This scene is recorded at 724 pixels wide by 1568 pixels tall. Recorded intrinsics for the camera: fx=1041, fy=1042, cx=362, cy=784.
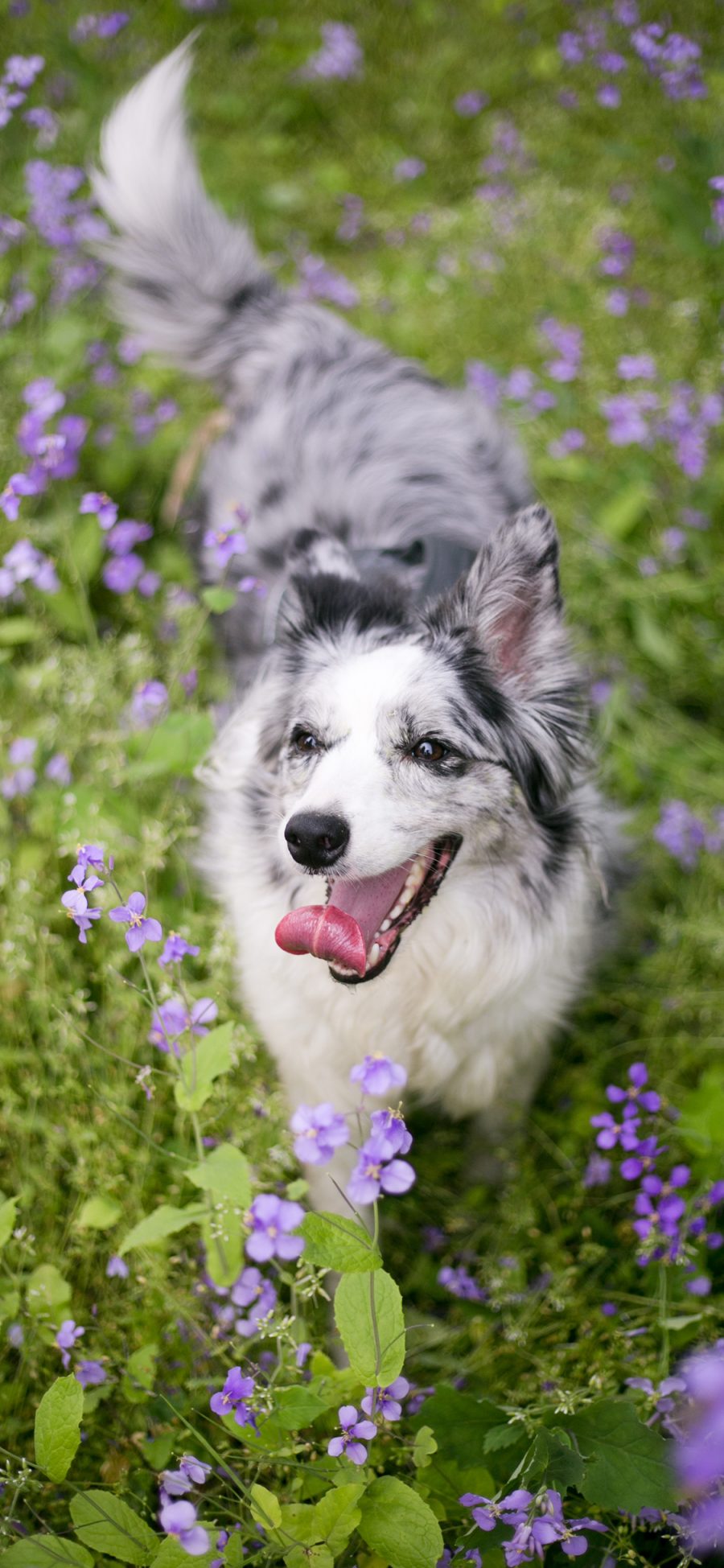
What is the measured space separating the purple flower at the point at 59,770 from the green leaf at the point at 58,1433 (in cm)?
160

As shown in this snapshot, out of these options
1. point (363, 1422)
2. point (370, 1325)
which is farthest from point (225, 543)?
point (363, 1422)

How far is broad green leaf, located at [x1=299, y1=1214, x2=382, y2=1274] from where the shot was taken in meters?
1.33

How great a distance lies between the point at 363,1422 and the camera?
1.40 meters

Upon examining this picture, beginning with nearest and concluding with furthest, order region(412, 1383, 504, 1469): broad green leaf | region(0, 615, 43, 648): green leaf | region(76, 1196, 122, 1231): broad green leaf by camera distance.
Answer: region(412, 1383, 504, 1469): broad green leaf
region(76, 1196, 122, 1231): broad green leaf
region(0, 615, 43, 648): green leaf

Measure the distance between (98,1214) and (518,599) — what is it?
1491mm

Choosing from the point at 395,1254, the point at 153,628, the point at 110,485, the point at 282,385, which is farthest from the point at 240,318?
the point at 395,1254

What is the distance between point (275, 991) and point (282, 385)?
2.03 metres

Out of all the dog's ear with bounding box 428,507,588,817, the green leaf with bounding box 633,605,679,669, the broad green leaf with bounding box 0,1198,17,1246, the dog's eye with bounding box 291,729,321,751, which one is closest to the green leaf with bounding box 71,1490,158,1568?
the broad green leaf with bounding box 0,1198,17,1246

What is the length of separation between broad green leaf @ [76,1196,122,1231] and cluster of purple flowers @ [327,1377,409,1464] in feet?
2.70

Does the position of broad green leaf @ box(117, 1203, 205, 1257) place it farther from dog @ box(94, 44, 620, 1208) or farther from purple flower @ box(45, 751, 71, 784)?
purple flower @ box(45, 751, 71, 784)

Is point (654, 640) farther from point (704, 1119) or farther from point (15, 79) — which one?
point (15, 79)

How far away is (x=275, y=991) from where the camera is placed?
2336mm

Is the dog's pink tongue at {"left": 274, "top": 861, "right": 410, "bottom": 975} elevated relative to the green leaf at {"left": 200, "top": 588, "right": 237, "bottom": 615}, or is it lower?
lower

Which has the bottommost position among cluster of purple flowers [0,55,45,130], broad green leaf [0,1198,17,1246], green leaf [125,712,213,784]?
green leaf [125,712,213,784]
